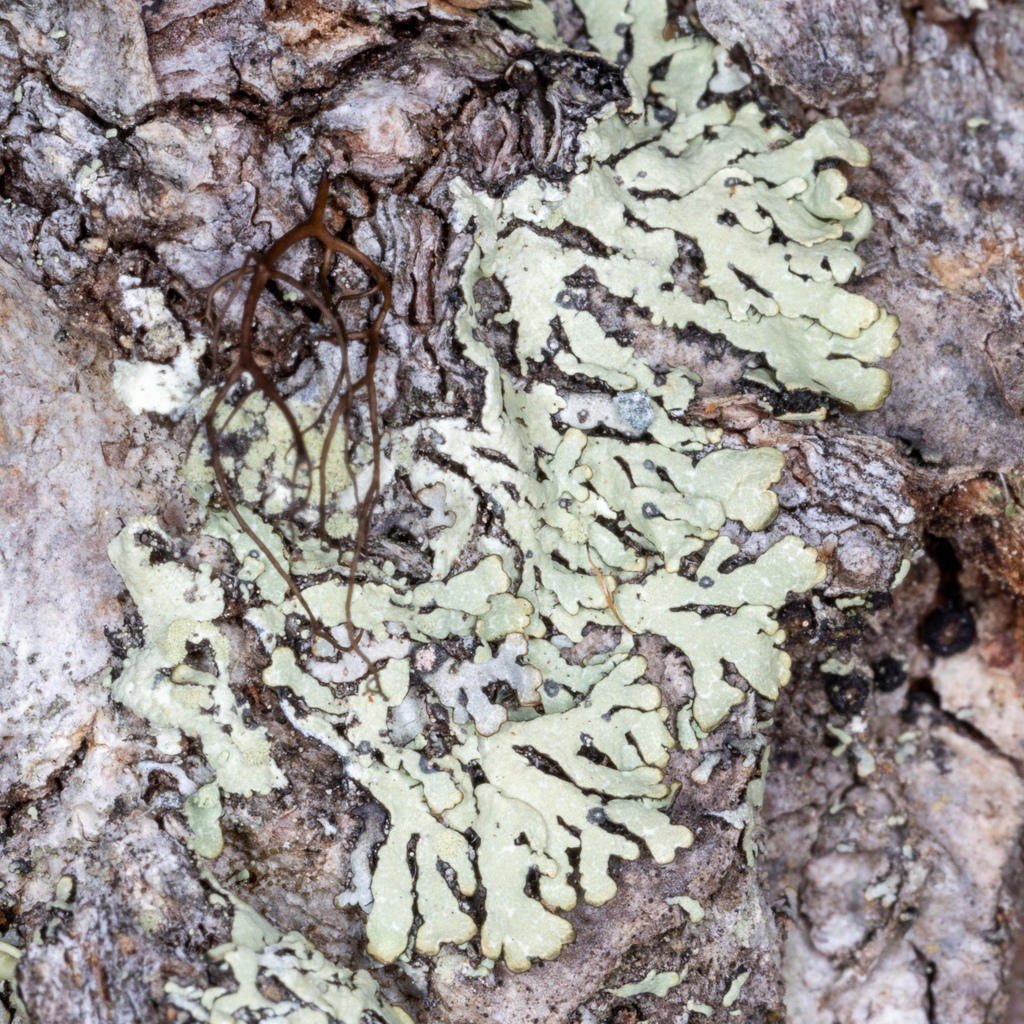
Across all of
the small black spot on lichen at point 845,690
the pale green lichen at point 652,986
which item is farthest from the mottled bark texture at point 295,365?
the small black spot on lichen at point 845,690

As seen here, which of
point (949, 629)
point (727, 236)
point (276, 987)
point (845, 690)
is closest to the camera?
point (276, 987)

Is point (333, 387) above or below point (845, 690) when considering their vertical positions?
above

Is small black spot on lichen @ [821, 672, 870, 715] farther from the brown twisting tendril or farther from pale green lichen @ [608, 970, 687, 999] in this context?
the brown twisting tendril

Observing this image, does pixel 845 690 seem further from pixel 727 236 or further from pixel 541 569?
pixel 727 236

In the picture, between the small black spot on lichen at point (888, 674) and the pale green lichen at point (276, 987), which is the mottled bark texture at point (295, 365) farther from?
the small black spot on lichen at point (888, 674)

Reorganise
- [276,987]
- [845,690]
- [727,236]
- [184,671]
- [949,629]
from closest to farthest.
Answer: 1. [276,987]
2. [184,671]
3. [727,236]
4. [845,690]
5. [949,629]

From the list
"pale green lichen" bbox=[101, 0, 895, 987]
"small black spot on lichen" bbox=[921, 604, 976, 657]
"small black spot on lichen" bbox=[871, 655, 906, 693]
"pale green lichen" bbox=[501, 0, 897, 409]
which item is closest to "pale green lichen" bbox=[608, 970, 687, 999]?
"pale green lichen" bbox=[101, 0, 895, 987]

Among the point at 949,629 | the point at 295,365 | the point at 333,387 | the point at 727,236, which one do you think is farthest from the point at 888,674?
the point at 295,365
